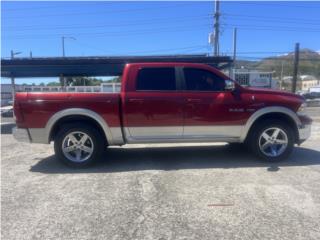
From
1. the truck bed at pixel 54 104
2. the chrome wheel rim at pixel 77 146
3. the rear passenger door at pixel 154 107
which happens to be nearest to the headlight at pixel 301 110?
the rear passenger door at pixel 154 107

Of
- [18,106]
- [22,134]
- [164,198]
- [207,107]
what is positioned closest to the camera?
[164,198]

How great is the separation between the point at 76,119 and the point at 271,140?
3.78 metres

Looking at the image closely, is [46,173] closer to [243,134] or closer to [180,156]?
[180,156]

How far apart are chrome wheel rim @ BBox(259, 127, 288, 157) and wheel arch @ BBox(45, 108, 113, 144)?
2.96 meters

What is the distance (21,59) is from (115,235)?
1460 centimetres

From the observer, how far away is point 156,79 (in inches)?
253

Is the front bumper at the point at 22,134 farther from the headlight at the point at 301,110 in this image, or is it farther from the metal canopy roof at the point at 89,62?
the metal canopy roof at the point at 89,62

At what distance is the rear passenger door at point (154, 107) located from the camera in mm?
6223

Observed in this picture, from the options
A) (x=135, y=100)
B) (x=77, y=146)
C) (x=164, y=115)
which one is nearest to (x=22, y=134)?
(x=77, y=146)

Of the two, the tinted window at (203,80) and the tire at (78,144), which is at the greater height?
the tinted window at (203,80)

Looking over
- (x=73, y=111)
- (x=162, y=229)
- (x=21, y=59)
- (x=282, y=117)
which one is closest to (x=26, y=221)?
(x=162, y=229)

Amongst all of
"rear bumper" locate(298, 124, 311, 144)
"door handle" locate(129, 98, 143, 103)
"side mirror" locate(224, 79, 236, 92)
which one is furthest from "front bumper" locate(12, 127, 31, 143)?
"rear bumper" locate(298, 124, 311, 144)

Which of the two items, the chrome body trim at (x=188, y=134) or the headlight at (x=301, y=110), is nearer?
the chrome body trim at (x=188, y=134)

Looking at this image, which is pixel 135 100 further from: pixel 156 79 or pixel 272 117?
pixel 272 117
